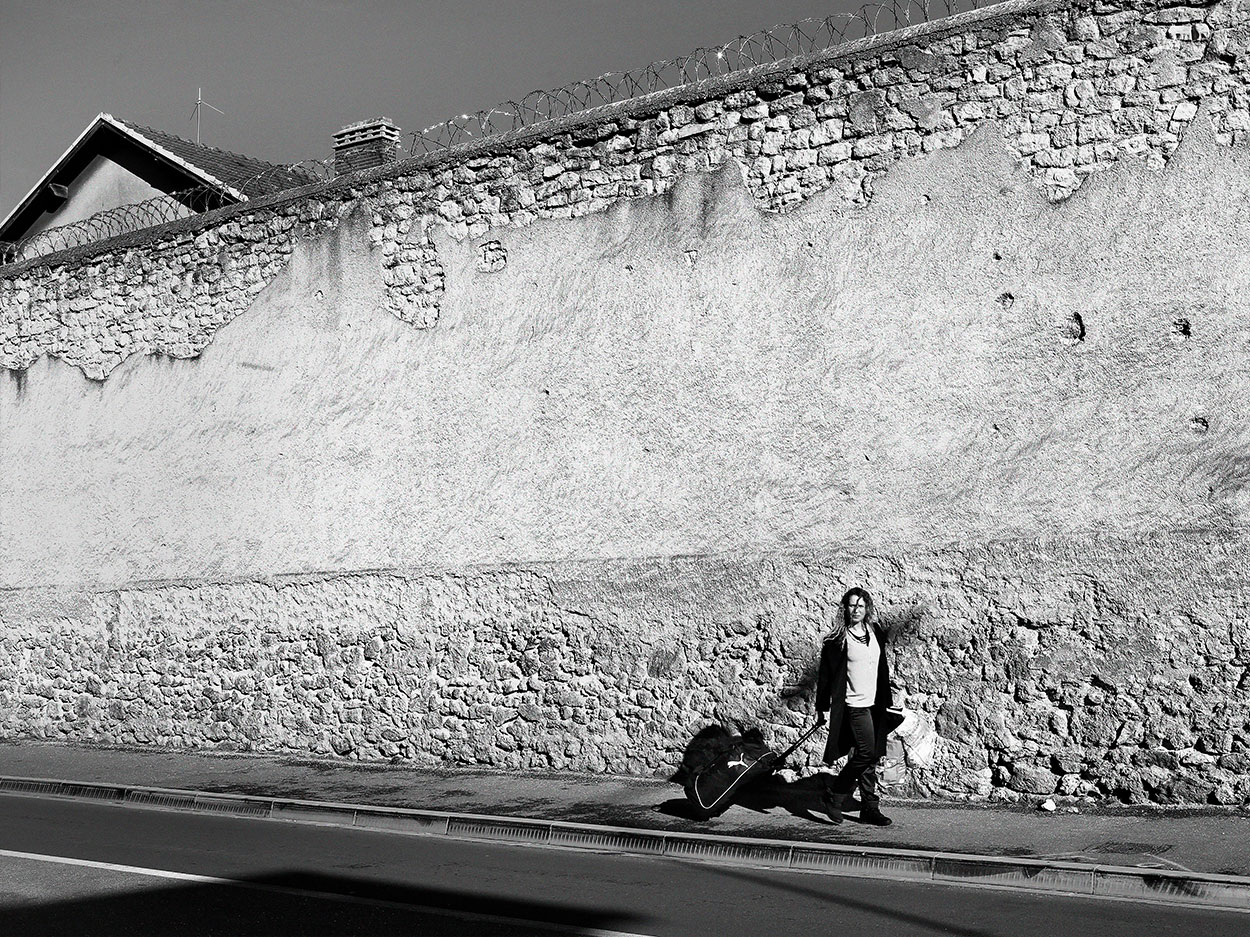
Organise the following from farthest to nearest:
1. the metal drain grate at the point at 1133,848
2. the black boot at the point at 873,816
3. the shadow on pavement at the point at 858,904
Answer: the black boot at the point at 873,816 → the metal drain grate at the point at 1133,848 → the shadow on pavement at the point at 858,904

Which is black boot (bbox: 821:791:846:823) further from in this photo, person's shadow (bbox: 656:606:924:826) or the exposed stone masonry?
the exposed stone masonry

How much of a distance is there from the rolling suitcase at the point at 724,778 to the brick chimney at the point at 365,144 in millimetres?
9309

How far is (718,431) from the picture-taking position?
10203 mm

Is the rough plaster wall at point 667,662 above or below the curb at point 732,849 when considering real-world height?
above

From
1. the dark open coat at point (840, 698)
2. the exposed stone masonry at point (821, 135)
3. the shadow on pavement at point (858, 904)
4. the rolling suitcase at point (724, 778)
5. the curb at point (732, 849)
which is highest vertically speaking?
the exposed stone masonry at point (821, 135)

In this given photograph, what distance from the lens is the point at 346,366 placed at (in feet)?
40.2

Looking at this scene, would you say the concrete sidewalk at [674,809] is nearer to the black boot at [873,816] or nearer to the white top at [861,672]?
the black boot at [873,816]

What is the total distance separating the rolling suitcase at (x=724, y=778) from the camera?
8898mm

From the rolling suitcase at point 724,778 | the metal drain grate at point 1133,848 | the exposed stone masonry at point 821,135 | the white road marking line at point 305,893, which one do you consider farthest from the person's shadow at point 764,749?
the exposed stone masonry at point 821,135

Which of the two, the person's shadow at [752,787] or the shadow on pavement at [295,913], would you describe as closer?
the shadow on pavement at [295,913]

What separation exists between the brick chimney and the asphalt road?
366 inches

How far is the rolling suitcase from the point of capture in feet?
29.2

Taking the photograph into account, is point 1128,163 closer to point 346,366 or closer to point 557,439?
point 557,439

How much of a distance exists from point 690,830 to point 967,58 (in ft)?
18.3
